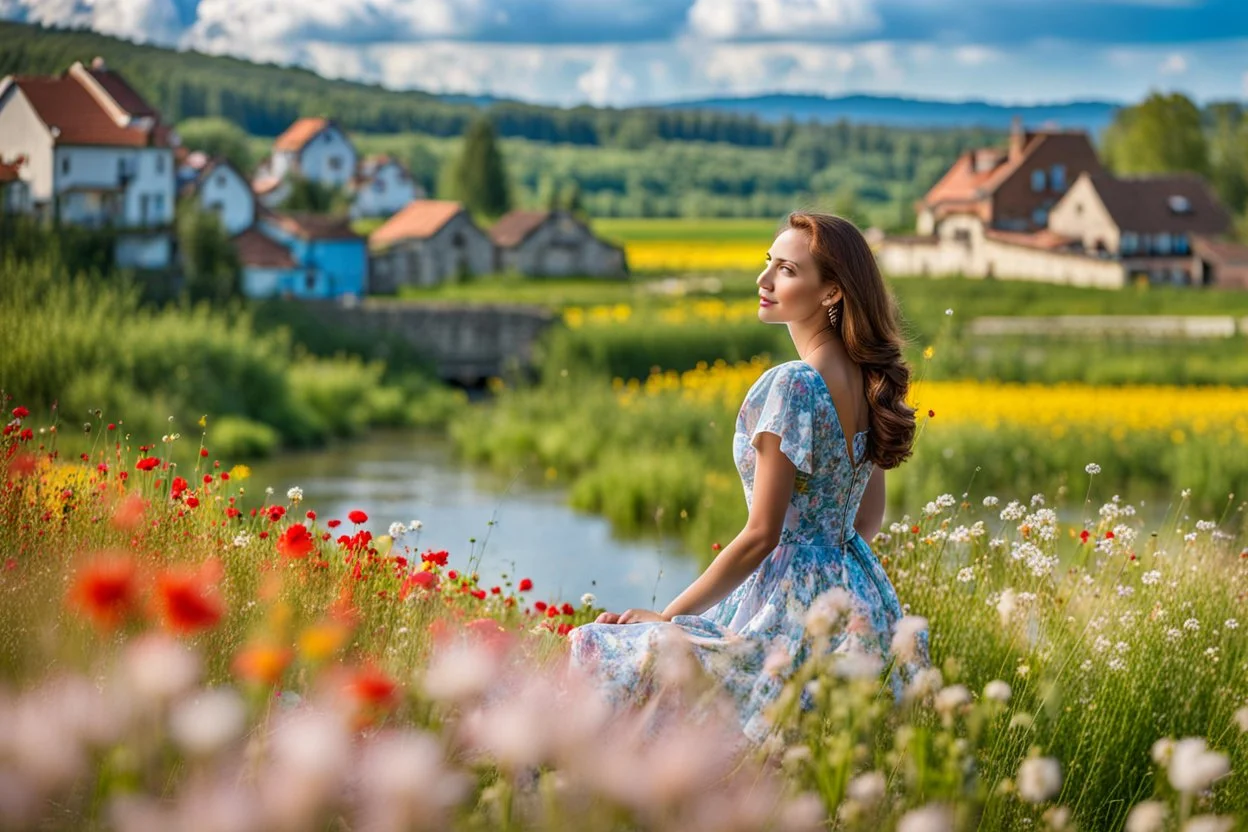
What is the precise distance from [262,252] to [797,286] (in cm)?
3432

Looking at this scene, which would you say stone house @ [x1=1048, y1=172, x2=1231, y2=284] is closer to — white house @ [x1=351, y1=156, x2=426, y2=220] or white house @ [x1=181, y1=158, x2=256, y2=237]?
white house @ [x1=351, y1=156, x2=426, y2=220]

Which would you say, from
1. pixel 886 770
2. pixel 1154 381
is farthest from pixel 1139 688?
pixel 1154 381

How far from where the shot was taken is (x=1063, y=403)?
64.1ft

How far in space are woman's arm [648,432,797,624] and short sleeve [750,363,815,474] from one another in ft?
0.06

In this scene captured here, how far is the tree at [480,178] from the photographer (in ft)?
210

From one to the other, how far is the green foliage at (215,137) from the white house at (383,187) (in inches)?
507

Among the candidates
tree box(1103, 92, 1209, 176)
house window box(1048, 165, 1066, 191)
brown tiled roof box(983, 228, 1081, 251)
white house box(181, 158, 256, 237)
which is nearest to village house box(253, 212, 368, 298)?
white house box(181, 158, 256, 237)

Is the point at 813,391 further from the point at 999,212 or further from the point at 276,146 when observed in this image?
the point at 999,212

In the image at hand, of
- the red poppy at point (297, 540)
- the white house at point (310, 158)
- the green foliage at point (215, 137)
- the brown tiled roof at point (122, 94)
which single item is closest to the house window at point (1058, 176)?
the white house at point (310, 158)

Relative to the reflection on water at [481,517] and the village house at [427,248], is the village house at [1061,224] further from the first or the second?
the reflection on water at [481,517]

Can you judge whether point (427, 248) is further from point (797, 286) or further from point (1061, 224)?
point (797, 286)

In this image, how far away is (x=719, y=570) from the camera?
3555 mm

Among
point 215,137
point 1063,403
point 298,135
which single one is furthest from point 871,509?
point 298,135

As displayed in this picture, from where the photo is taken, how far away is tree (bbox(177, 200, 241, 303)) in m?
26.8
